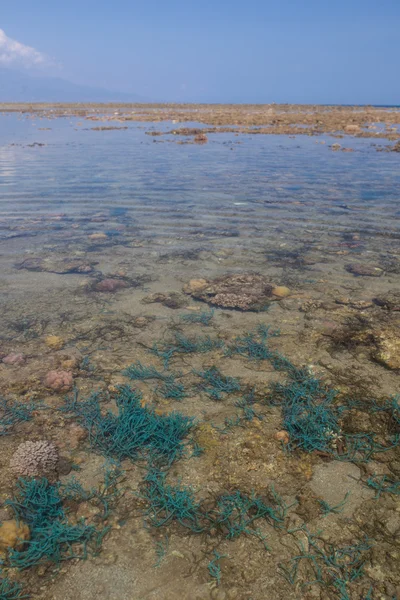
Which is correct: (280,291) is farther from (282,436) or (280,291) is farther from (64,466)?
(64,466)

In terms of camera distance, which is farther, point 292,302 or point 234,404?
point 292,302

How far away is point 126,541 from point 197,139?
27955 millimetres

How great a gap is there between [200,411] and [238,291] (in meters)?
2.93

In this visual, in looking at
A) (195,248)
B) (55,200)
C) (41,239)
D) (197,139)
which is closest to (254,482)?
(195,248)

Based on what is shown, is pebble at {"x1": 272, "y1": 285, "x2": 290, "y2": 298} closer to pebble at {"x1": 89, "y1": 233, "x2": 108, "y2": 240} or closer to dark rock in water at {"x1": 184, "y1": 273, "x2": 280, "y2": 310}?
dark rock in water at {"x1": 184, "y1": 273, "x2": 280, "y2": 310}

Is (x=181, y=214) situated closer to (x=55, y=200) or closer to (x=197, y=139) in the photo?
(x=55, y=200)

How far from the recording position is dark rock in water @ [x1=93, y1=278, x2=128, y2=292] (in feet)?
23.0

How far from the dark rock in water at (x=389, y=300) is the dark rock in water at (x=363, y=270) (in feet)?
2.64

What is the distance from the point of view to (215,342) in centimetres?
544

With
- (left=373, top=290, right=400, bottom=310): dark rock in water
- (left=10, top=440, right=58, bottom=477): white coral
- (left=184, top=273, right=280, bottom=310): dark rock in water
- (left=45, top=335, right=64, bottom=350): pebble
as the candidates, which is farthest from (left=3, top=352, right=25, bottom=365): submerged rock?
(left=373, top=290, right=400, bottom=310): dark rock in water

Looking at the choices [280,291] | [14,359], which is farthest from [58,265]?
[280,291]

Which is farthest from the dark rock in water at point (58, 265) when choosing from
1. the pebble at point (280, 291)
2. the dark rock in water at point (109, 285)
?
the pebble at point (280, 291)

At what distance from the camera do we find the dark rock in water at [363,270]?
7.50 m

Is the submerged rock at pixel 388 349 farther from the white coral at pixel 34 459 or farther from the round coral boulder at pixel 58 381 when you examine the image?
the white coral at pixel 34 459
